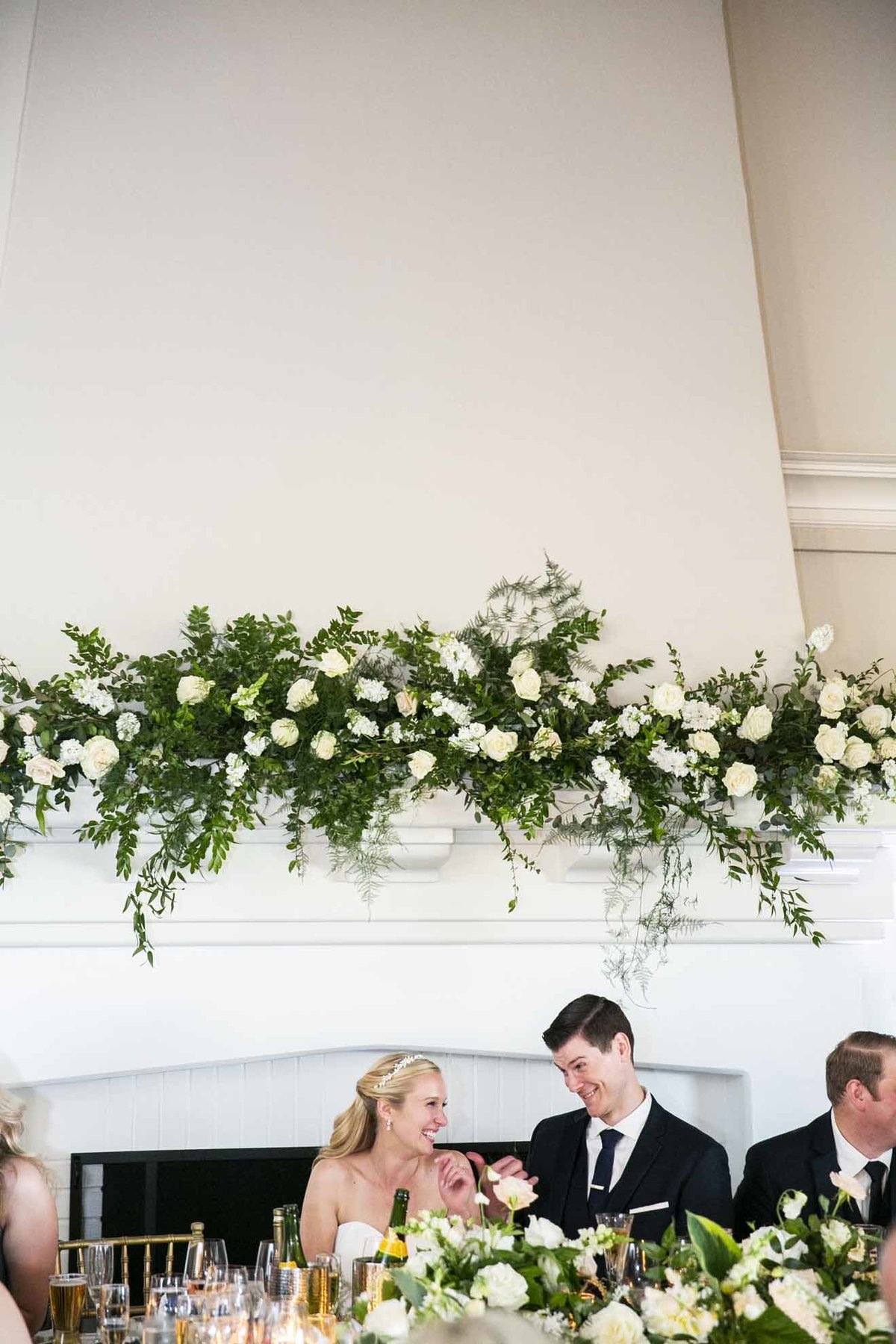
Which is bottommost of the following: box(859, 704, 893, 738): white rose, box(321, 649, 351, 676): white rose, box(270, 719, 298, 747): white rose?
box(270, 719, 298, 747): white rose

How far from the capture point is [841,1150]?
3695 millimetres

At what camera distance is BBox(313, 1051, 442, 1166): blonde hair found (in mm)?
3670

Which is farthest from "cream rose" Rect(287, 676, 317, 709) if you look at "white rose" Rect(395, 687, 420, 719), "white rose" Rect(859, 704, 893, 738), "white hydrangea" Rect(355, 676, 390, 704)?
"white rose" Rect(859, 704, 893, 738)

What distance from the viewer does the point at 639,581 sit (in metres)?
3.68

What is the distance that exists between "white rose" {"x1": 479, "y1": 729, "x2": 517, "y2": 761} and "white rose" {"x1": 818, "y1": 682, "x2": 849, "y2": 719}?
0.88 m

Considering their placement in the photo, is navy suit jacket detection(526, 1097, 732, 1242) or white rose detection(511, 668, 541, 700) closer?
white rose detection(511, 668, 541, 700)

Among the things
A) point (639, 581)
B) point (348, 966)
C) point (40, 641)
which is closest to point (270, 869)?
point (348, 966)

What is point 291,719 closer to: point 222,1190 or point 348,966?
point 348,966

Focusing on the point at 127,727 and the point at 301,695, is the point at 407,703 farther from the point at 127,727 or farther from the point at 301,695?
the point at 127,727

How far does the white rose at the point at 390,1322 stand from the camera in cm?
189

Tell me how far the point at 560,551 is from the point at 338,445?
2.41 feet

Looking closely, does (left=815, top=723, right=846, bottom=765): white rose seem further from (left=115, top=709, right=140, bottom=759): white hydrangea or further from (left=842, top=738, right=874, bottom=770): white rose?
(left=115, top=709, right=140, bottom=759): white hydrangea

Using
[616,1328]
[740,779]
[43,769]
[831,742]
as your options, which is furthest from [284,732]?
[616,1328]

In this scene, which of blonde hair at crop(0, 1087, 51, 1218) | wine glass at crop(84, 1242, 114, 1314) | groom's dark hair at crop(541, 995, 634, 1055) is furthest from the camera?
groom's dark hair at crop(541, 995, 634, 1055)
